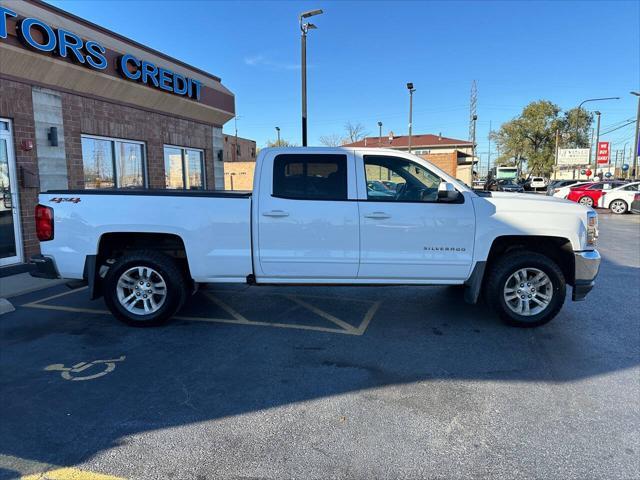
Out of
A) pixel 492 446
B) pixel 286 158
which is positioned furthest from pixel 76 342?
pixel 492 446

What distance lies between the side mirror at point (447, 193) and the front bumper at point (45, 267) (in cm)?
444

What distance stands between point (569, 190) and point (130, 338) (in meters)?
26.7

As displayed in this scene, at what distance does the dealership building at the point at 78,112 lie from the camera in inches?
316

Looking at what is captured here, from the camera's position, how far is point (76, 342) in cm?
479

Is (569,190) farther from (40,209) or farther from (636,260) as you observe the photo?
(40,209)

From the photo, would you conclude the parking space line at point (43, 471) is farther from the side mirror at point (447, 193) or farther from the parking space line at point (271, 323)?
the side mirror at point (447, 193)

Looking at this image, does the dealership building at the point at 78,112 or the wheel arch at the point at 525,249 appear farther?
the dealership building at the point at 78,112

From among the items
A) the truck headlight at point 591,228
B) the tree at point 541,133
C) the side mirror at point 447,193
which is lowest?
the truck headlight at point 591,228

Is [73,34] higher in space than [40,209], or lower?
higher

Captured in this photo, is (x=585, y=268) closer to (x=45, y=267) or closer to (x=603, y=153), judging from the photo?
(x=45, y=267)

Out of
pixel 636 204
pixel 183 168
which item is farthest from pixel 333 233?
pixel 636 204

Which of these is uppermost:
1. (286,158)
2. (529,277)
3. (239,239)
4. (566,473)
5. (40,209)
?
(286,158)

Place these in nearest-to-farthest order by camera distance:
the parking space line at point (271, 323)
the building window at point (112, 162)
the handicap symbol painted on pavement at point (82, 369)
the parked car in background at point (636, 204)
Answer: the handicap symbol painted on pavement at point (82, 369), the parking space line at point (271, 323), the building window at point (112, 162), the parked car in background at point (636, 204)

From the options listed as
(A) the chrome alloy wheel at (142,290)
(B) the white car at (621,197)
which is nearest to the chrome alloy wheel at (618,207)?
(B) the white car at (621,197)
